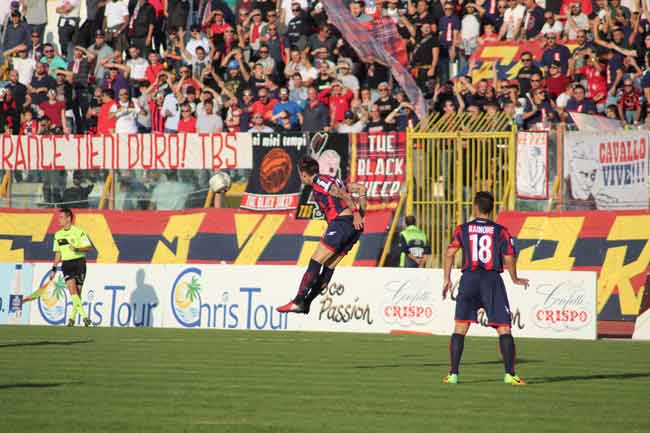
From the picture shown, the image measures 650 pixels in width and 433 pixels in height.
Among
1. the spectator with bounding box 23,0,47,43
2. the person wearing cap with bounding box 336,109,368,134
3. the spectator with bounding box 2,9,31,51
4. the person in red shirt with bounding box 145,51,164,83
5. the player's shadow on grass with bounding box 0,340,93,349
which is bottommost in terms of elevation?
the player's shadow on grass with bounding box 0,340,93,349

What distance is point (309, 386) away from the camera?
43.5ft

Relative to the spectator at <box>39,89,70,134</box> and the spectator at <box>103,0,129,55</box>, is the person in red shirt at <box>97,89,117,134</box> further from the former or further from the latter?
the spectator at <box>103,0,129,55</box>

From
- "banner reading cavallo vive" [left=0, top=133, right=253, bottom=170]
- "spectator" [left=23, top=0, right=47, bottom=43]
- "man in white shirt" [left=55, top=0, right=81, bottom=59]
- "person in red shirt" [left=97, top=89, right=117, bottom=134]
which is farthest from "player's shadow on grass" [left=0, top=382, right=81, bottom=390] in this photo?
"spectator" [left=23, top=0, right=47, bottom=43]

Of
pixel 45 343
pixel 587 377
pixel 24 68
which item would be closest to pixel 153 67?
pixel 24 68

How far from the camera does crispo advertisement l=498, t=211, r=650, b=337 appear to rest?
78.0ft

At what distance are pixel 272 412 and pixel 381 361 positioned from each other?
599cm

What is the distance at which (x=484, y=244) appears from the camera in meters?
13.6

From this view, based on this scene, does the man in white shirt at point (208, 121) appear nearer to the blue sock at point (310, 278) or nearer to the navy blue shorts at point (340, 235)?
the navy blue shorts at point (340, 235)

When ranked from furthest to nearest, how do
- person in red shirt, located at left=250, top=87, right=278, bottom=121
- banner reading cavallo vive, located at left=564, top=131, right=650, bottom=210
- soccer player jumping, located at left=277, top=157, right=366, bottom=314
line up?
person in red shirt, located at left=250, top=87, right=278, bottom=121 < banner reading cavallo vive, located at left=564, top=131, right=650, bottom=210 < soccer player jumping, located at left=277, top=157, right=366, bottom=314

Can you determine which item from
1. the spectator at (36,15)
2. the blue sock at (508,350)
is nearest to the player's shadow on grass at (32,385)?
the blue sock at (508,350)

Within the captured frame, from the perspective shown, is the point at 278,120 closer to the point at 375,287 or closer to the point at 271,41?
the point at 271,41

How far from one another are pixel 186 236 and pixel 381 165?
15.3 feet

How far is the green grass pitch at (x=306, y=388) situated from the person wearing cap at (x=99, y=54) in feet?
41.0

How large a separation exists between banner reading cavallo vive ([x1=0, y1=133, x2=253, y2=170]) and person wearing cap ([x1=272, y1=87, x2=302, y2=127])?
969mm
